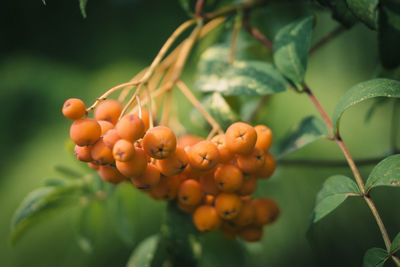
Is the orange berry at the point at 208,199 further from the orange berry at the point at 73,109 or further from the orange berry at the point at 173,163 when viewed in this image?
the orange berry at the point at 73,109

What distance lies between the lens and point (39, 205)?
688 millimetres

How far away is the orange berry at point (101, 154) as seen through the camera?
0.47 meters

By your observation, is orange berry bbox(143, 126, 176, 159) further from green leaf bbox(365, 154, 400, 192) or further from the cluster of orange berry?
green leaf bbox(365, 154, 400, 192)

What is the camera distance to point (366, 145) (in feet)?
3.80

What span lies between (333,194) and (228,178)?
16 centimetres

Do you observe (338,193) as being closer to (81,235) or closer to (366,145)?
(81,235)

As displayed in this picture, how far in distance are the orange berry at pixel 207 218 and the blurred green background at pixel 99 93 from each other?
26 cm

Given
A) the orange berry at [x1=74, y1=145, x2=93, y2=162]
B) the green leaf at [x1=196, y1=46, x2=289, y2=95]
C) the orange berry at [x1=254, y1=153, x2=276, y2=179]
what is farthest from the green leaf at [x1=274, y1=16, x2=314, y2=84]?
the orange berry at [x1=74, y1=145, x2=93, y2=162]

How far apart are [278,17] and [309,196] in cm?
66

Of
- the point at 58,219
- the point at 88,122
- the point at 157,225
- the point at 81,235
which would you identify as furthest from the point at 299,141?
the point at 58,219

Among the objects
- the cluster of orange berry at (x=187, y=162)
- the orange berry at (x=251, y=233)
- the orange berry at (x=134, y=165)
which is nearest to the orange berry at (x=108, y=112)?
the cluster of orange berry at (x=187, y=162)

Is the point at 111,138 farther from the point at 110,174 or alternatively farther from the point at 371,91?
the point at 371,91

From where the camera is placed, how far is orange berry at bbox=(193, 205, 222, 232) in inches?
22.2

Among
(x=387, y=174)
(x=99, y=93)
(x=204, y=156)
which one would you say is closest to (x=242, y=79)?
(x=204, y=156)
